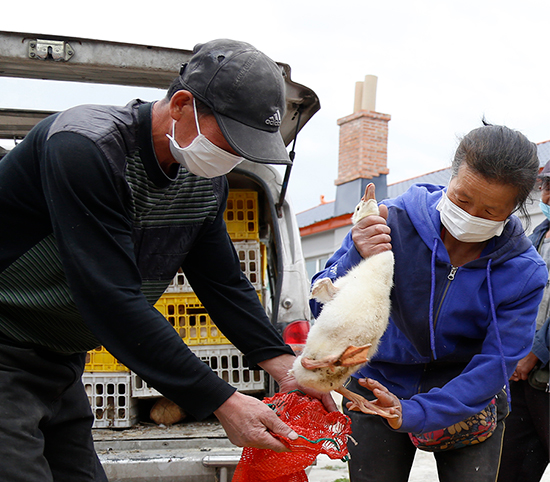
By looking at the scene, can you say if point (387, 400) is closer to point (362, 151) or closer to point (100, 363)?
point (100, 363)

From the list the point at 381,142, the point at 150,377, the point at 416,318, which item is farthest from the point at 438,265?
the point at 381,142

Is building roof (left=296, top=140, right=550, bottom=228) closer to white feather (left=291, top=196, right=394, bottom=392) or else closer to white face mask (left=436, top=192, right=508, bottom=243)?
white face mask (left=436, top=192, right=508, bottom=243)

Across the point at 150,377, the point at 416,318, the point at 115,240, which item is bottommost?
the point at 150,377

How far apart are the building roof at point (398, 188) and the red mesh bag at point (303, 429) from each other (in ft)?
39.4

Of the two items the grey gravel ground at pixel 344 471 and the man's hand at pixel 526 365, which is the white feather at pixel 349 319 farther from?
the grey gravel ground at pixel 344 471

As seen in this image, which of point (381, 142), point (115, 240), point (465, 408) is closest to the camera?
point (115, 240)

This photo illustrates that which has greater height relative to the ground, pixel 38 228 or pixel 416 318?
pixel 38 228

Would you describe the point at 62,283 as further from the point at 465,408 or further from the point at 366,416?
the point at 465,408

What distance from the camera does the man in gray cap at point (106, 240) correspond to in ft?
5.83

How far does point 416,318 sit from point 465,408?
0.37 m

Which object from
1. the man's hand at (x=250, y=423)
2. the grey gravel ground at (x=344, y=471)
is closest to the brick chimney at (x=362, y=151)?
the grey gravel ground at (x=344, y=471)

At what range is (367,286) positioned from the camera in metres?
2.00

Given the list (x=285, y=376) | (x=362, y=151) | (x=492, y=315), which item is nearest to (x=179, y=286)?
(x=285, y=376)

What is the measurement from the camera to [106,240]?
179 cm
